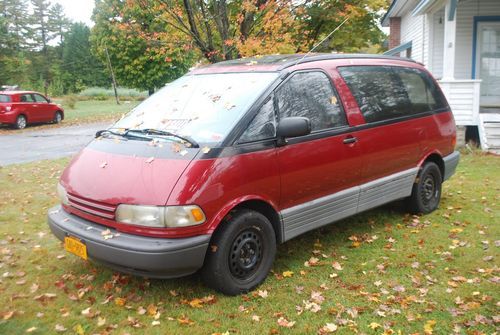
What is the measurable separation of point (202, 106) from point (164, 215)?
1.27 meters

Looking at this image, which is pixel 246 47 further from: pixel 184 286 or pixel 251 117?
pixel 184 286

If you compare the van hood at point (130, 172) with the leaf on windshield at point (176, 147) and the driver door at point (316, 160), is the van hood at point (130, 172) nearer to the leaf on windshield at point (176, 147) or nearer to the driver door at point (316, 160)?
the leaf on windshield at point (176, 147)

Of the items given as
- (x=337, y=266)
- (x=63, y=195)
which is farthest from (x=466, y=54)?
(x=63, y=195)

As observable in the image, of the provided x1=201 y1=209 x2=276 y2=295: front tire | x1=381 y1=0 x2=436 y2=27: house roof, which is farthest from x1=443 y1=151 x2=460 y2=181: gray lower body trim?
x1=381 y1=0 x2=436 y2=27: house roof

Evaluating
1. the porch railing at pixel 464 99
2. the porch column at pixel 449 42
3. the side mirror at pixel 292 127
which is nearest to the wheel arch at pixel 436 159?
the side mirror at pixel 292 127

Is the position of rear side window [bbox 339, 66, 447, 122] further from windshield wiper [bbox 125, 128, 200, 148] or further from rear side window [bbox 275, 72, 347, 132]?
windshield wiper [bbox 125, 128, 200, 148]

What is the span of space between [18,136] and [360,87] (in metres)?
16.3

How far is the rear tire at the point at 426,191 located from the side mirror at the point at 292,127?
2396 mm

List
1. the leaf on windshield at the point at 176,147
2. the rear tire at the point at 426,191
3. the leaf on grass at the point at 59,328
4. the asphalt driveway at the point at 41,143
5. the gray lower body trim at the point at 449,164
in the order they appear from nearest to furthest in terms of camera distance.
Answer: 1. the leaf on grass at the point at 59,328
2. the leaf on windshield at the point at 176,147
3. the rear tire at the point at 426,191
4. the gray lower body trim at the point at 449,164
5. the asphalt driveway at the point at 41,143

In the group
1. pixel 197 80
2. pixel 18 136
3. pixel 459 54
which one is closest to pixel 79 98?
pixel 18 136

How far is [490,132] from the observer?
1049 cm

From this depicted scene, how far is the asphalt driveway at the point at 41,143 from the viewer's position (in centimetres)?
1247

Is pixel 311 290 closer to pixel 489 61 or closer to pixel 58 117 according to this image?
pixel 489 61

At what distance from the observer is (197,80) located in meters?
4.84
